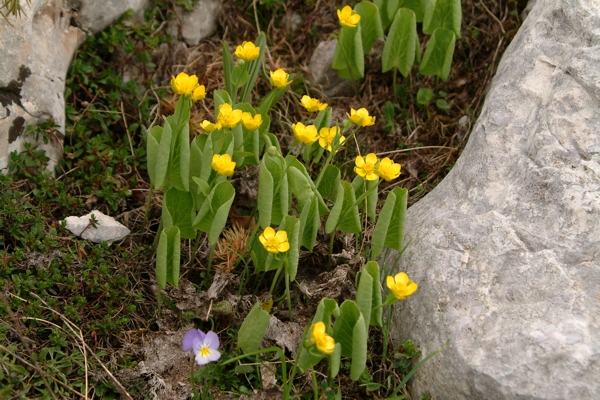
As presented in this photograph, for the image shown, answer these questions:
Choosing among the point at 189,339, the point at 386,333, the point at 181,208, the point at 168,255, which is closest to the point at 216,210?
the point at 181,208

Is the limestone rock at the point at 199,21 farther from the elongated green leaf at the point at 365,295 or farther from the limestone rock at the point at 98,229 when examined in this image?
the elongated green leaf at the point at 365,295

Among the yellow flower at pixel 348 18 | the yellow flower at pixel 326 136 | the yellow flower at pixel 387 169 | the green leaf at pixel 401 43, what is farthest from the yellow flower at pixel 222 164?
the green leaf at pixel 401 43

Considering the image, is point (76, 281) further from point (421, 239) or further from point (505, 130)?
point (505, 130)

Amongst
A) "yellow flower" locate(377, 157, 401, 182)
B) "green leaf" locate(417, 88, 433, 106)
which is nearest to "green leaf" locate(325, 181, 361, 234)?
"yellow flower" locate(377, 157, 401, 182)

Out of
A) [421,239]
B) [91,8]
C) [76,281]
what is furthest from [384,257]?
[91,8]

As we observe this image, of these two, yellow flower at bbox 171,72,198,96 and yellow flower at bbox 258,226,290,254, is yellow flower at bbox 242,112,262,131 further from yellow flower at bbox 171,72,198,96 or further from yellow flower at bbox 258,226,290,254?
yellow flower at bbox 258,226,290,254
